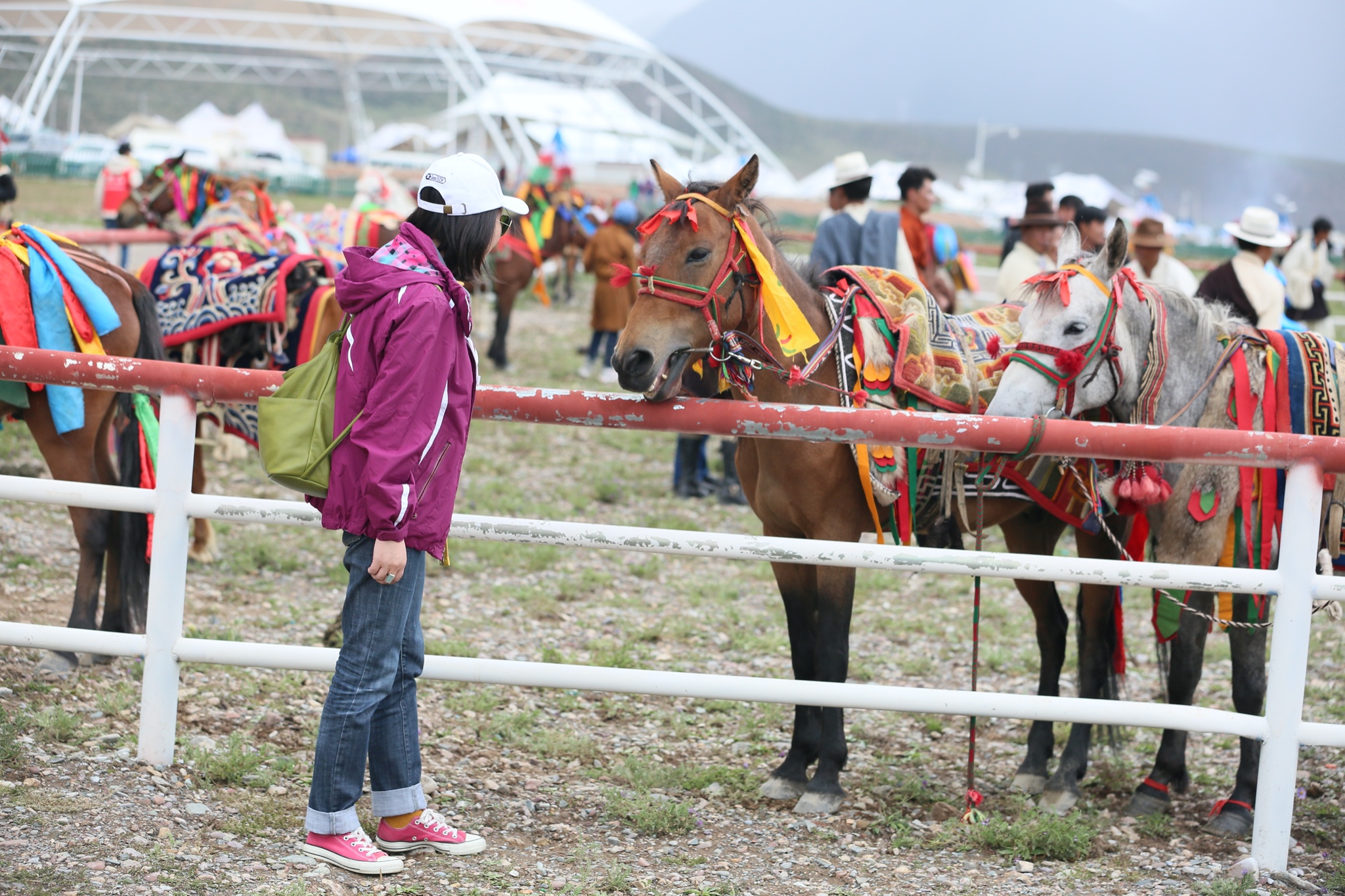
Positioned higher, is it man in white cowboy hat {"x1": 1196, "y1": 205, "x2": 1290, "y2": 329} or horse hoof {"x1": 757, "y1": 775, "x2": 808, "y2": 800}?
man in white cowboy hat {"x1": 1196, "y1": 205, "x2": 1290, "y2": 329}

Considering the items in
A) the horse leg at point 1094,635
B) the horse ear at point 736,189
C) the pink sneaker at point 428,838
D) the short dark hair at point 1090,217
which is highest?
the short dark hair at point 1090,217

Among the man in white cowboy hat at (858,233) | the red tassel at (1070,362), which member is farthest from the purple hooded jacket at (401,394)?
the man in white cowboy hat at (858,233)

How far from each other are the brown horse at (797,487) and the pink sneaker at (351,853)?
1.41m

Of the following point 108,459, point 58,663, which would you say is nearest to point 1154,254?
point 108,459

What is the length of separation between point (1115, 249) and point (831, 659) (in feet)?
5.49

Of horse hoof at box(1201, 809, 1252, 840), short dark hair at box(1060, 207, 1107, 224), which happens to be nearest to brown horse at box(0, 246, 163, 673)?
horse hoof at box(1201, 809, 1252, 840)

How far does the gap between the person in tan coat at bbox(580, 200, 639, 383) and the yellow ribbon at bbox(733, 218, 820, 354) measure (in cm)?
855

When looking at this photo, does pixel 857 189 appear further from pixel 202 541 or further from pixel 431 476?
pixel 431 476

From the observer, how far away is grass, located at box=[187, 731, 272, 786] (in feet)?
11.3

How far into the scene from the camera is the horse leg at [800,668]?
3918 mm

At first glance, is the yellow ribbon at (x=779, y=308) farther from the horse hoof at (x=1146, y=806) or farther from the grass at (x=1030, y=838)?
the horse hoof at (x=1146, y=806)

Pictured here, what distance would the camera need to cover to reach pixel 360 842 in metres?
2.96

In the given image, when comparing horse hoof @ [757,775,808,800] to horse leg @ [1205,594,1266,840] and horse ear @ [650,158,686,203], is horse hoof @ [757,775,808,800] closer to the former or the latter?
horse leg @ [1205,594,1266,840]

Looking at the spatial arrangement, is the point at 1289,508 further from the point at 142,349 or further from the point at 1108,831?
the point at 142,349
